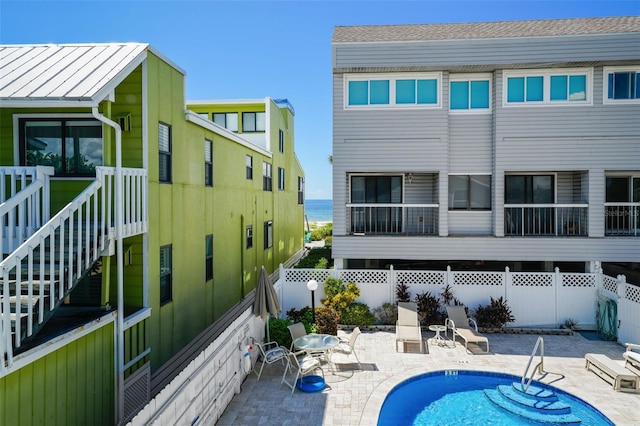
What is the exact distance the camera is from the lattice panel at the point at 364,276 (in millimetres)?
14242

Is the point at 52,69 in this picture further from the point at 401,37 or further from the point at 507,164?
the point at 507,164

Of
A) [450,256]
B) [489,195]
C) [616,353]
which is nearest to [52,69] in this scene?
[450,256]

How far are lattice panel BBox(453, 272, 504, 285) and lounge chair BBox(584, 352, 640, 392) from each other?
3.88 metres

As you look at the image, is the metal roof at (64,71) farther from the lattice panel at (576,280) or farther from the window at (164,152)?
the lattice panel at (576,280)

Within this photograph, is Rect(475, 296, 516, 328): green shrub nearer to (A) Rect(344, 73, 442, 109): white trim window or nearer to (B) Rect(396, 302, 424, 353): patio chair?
(B) Rect(396, 302, 424, 353): patio chair

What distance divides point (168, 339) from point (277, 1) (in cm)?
1315

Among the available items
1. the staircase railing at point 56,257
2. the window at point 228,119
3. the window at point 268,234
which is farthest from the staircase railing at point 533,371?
the window at point 228,119

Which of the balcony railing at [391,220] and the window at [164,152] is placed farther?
the balcony railing at [391,220]

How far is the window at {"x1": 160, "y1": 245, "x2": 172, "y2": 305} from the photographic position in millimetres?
9297

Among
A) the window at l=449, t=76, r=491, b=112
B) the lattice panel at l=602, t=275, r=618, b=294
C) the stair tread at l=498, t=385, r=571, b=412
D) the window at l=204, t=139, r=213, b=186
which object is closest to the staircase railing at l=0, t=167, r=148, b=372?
the window at l=204, t=139, r=213, b=186

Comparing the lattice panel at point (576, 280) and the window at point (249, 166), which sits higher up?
the window at point (249, 166)

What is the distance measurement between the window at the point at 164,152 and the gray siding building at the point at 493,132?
669 cm

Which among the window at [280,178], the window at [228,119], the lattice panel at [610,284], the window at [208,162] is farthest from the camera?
the window at [280,178]

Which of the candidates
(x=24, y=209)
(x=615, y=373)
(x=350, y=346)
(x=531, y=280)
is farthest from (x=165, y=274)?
(x=531, y=280)
